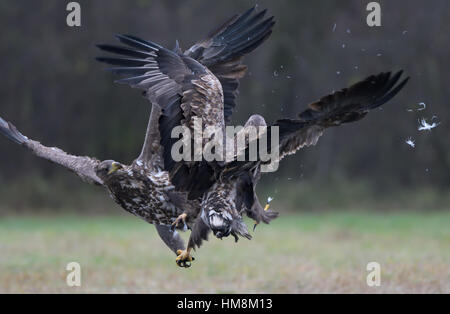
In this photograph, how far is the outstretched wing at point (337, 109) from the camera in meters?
4.82

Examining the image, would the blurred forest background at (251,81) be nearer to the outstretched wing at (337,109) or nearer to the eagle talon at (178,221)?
the eagle talon at (178,221)

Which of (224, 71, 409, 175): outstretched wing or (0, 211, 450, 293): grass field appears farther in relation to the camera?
(0, 211, 450, 293): grass field

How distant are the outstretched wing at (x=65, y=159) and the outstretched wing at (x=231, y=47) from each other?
4.26 ft

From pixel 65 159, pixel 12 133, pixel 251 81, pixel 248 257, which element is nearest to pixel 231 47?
pixel 65 159

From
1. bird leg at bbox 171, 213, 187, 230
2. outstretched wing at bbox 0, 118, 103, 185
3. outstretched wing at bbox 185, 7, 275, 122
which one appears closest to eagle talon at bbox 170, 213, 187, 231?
bird leg at bbox 171, 213, 187, 230

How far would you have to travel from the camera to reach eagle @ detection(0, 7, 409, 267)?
218 inches

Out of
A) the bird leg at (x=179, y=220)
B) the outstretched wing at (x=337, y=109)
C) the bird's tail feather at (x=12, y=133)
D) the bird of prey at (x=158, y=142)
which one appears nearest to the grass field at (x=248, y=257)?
the bird's tail feather at (x=12, y=133)

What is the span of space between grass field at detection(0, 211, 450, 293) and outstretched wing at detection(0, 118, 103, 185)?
6.40 feet

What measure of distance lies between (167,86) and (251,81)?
43.3 feet

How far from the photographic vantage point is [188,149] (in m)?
5.95

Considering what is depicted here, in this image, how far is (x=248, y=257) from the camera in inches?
449

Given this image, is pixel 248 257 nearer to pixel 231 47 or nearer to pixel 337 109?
pixel 231 47

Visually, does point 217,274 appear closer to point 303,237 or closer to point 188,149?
point 188,149

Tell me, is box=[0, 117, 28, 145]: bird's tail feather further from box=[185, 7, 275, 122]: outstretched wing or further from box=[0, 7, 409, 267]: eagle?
box=[185, 7, 275, 122]: outstretched wing
